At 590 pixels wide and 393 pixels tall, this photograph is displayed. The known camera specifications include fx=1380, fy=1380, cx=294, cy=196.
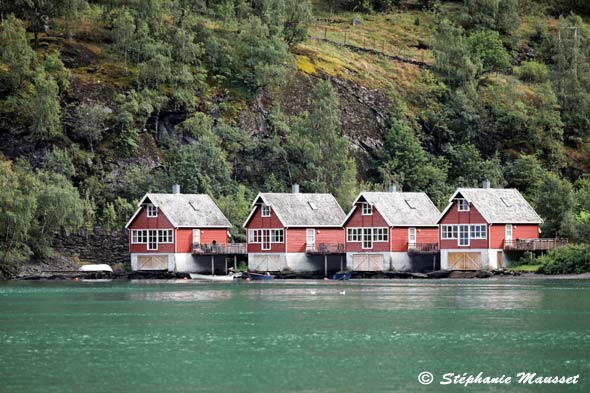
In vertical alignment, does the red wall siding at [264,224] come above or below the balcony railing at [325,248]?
above

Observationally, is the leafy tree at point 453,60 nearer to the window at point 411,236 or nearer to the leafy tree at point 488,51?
the leafy tree at point 488,51

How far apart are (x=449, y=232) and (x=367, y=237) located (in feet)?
22.9

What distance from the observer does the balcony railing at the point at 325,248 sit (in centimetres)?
11119

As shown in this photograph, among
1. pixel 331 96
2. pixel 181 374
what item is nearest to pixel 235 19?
pixel 331 96

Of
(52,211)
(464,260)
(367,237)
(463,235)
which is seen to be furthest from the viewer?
(367,237)

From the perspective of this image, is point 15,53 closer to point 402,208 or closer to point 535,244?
point 402,208

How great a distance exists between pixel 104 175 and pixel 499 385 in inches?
3429

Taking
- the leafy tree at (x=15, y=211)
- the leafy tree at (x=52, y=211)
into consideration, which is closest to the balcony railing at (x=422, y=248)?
the leafy tree at (x=52, y=211)

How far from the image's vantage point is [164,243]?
112 m

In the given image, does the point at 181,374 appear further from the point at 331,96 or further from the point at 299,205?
the point at 331,96

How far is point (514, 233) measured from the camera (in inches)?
4208

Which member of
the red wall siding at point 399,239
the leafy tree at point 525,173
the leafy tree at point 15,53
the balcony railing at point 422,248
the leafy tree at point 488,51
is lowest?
the balcony railing at point 422,248

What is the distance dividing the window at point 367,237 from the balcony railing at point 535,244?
1071cm

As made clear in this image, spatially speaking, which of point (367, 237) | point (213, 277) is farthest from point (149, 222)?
point (367, 237)
